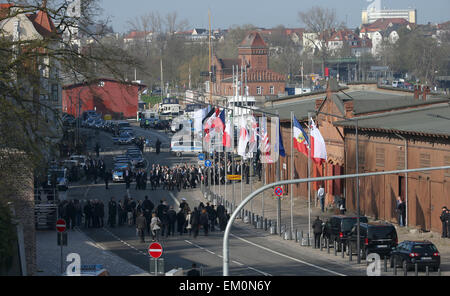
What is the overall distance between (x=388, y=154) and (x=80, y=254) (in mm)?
16874

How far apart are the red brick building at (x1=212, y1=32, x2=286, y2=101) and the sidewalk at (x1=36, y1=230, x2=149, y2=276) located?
284ft

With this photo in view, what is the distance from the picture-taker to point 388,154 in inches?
1667

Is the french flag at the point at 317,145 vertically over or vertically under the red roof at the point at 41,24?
under

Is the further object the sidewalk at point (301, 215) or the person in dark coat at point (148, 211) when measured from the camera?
the person in dark coat at point (148, 211)

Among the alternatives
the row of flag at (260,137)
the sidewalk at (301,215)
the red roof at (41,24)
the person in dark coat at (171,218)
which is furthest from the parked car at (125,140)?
the person in dark coat at (171,218)

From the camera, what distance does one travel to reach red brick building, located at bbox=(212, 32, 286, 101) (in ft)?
421

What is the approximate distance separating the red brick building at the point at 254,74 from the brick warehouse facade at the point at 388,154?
240ft

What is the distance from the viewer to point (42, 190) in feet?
132

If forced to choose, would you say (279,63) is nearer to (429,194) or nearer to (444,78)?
(444,78)

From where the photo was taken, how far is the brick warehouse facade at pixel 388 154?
38344 millimetres

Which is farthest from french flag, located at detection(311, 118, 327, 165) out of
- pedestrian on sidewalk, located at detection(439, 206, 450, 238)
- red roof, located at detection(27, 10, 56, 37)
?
red roof, located at detection(27, 10, 56, 37)

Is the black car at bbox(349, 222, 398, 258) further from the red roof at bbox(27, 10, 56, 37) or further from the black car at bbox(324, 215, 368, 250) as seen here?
the red roof at bbox(27, 10, 56, 37)

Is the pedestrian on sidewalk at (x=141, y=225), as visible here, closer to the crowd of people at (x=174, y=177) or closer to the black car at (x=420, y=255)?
the black car at (x=420, y=255)

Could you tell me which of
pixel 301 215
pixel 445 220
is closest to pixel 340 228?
pixel 445 220
